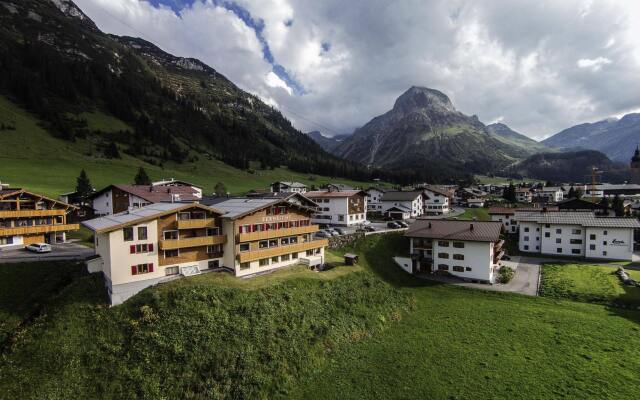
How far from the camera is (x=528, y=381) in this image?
26422 mm

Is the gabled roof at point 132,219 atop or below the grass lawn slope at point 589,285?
atop

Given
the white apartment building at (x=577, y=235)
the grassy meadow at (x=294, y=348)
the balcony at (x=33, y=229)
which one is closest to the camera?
the grassy meadow at (x=294, y=348)

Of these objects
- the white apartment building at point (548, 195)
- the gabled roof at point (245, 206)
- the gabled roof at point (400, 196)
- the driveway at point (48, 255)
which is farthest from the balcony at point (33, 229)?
the white apartment building at point (548, 195)

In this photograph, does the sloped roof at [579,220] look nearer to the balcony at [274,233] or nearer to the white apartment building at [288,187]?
the balcony at [274,233]

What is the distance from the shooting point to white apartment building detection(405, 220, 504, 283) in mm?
52562

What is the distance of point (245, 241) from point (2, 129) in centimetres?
15307

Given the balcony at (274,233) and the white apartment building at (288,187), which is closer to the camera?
the balcony at (274,233)

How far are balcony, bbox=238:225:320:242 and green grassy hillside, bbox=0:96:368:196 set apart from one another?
3107 inches

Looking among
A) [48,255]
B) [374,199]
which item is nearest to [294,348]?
[48,255]

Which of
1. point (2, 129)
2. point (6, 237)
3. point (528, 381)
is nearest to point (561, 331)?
point (528, 381)

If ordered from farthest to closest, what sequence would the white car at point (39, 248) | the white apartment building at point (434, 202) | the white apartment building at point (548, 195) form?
1. the white apartment building at point (548, 195)
2. the white apartment building at point (434, 202)
3. the white car at point (39, 248)

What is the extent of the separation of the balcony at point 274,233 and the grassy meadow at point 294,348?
17.1 feet

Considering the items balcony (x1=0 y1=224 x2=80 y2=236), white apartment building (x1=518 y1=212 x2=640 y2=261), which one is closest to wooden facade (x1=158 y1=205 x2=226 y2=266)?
balcony (x1=0 y1=224 x2=80 y2=236)

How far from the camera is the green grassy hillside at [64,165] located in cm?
10081
